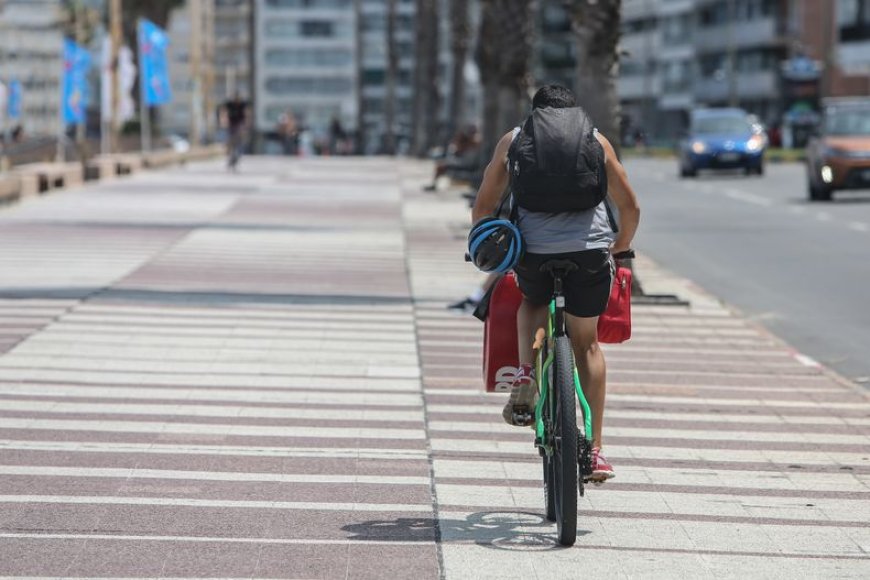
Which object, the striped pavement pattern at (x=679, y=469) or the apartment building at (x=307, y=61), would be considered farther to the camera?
the apartment building at (x=307, y=61)

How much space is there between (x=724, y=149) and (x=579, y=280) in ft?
137

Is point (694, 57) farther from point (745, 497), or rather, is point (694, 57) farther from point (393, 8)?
point (745, 497)

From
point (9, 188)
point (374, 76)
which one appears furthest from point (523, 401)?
point (374, 76)

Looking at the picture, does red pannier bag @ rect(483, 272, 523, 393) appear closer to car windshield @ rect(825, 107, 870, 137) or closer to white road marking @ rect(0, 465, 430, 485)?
white road marking @ rect(0, 465, 430, 485)

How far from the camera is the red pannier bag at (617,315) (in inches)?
295

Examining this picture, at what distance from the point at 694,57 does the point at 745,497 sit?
11798cm

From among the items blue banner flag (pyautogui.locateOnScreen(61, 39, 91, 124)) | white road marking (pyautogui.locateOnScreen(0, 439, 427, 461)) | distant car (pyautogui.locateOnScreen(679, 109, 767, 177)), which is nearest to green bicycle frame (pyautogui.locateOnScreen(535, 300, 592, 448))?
white road marking (pyautogui.locateOnScreen(0, 439, 427, 461))

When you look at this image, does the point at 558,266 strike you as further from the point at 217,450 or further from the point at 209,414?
the point at 209,414

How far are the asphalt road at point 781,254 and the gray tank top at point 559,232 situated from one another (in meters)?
5.74

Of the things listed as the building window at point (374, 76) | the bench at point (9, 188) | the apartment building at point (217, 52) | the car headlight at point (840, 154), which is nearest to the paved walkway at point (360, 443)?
the bench at point (9, 188)

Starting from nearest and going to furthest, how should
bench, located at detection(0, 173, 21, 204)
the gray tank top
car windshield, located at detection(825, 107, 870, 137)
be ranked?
the gray tank top
bench, located at detection(0, 173, 21, 204)
car windshield, located at detection(825, 107, 870, 137)

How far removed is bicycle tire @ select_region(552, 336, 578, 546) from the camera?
6770mm

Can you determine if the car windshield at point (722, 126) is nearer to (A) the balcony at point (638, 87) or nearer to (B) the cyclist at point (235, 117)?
(B) the cyclist at point (235, 117)

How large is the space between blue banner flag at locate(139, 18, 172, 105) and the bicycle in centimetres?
4084
